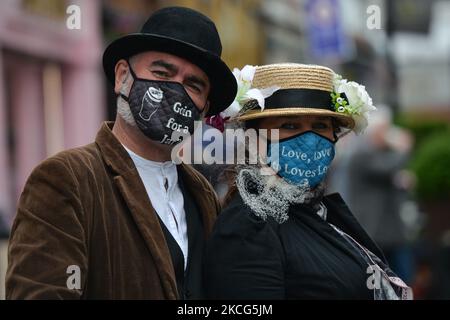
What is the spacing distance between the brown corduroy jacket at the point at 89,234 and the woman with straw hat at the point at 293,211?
0.24m

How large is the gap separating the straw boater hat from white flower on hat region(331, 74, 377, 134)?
0.02 metres

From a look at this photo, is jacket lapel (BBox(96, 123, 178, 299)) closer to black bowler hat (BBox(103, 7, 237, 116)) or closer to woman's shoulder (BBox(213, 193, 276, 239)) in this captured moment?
woman's shoulder (BBox(213, 193, 276, 239))

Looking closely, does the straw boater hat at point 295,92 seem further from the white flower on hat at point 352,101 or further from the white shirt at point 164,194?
the white shirt at point 164,194

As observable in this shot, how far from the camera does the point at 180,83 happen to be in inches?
118

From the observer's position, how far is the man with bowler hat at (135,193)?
8.60 feet

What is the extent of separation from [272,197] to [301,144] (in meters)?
0.22

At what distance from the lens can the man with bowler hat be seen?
103 inches

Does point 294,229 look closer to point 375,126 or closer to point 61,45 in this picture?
point 375,126

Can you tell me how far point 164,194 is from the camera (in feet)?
10.2

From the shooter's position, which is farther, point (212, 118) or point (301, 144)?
point (212, 118)

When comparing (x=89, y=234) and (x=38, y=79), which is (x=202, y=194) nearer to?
(x=89, y=234)

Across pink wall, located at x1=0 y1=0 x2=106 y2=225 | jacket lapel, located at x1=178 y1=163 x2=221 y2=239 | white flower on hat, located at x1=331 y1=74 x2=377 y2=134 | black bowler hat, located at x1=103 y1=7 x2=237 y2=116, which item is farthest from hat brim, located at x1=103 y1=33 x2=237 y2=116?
pink wall, located at x1=0 y1=0 x2=106 y2=225

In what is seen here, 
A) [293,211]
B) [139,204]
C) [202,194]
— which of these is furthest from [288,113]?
[139,204]

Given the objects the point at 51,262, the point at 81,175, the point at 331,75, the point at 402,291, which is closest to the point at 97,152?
the point at 81,175
